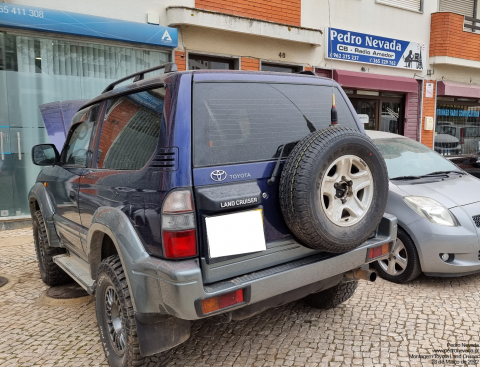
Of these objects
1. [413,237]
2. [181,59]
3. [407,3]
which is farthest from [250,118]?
[407,3]

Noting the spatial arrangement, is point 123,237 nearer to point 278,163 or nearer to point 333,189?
point 278,163

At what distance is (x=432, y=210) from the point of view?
386 centimetres

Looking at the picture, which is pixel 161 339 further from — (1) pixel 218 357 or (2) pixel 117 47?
(2) pixel 117 47

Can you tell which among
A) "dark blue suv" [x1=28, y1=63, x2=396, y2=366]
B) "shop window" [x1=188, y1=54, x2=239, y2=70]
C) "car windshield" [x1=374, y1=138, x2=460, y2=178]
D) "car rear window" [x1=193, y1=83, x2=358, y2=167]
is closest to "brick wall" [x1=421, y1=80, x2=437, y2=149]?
"shop window" [x1=188, y1=54, x2=239, y2=70]

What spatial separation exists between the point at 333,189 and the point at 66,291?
3.15m

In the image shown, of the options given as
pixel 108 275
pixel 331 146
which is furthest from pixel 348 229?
pixel 108 275

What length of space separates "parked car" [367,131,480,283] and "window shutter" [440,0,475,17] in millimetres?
10536

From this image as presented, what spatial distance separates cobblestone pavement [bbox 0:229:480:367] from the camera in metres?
2.83

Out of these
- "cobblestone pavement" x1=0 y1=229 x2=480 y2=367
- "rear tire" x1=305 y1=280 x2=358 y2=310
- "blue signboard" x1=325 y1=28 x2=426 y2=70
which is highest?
"blue signboard" x1=325 y1=28 x2=426 y2=70

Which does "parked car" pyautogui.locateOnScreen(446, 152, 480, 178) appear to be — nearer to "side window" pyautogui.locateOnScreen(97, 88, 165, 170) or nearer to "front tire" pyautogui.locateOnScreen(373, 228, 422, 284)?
"front tire" pyautogui.locateOnScreen(373, 228, 422, 284)

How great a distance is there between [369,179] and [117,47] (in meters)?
6.55

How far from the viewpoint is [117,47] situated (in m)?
7.66

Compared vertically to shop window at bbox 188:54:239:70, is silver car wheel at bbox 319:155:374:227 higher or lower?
lower

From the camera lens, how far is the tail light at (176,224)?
2.11 meters
